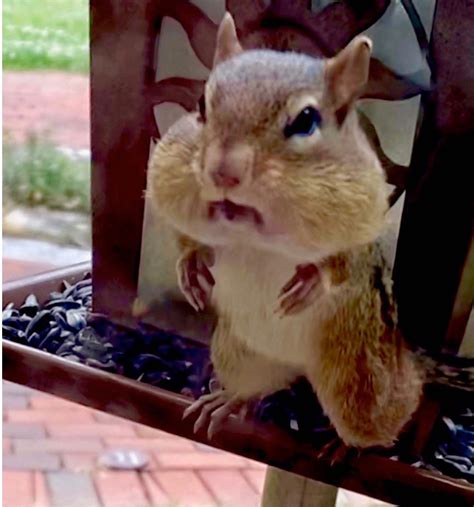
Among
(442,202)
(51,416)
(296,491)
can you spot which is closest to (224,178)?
(442,202)

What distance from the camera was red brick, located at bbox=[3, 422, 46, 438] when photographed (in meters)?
0.71

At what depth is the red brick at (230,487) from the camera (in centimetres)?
68

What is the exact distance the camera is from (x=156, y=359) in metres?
0.56

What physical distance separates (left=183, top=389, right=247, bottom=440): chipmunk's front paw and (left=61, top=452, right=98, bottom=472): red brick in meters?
0.22

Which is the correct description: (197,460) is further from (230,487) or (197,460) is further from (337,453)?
(337,453)

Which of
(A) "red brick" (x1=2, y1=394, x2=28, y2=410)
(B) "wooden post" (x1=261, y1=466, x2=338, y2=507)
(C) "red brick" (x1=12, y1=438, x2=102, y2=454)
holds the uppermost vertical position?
(B) "wooden post" (x1=261, y1=466, x2=338, y2=507)

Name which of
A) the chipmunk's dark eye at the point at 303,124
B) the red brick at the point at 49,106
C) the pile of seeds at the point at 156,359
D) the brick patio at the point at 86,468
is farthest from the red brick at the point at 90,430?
the chipmunk's dark eye at the point at 303,124

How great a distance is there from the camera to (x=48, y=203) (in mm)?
579

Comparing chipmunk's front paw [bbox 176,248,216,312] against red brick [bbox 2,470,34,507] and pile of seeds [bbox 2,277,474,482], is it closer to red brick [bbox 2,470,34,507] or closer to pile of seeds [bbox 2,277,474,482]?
pile of seeds [bbox 2,277,474,482]

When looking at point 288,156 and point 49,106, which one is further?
point 49,106

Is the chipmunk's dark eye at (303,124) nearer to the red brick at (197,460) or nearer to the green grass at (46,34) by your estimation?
the green grass at (46,34)

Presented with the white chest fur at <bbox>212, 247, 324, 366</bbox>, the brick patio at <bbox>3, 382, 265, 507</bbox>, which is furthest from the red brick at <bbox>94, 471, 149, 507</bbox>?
the white chest fur at <bbox>212, 247, 324, 366</bbox>

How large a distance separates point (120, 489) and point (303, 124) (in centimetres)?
38

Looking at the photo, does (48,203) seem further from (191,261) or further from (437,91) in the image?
(437,91)
